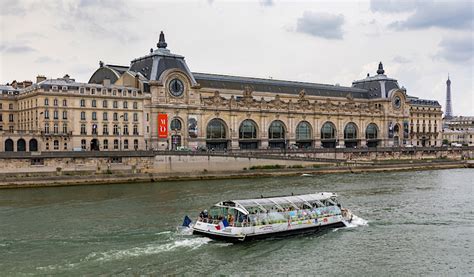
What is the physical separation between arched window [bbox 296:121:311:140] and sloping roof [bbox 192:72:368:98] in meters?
7.92

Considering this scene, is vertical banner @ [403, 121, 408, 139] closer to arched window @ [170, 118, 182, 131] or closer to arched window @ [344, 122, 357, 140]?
arched window @ [344, 122, 357, 140]

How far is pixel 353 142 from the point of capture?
12725 centimetres

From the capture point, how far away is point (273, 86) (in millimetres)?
119812

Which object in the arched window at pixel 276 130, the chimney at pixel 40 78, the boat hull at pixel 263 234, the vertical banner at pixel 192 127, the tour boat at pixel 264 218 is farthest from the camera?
the arched window at pixel 276 130

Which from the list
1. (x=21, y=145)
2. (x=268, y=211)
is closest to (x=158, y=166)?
(x=21, y=145)

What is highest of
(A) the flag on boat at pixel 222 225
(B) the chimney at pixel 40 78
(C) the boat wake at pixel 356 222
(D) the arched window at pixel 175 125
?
(B) the chimney at pixel 40 78

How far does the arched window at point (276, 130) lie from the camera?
111312 mm

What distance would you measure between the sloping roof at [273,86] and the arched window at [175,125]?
1164cm

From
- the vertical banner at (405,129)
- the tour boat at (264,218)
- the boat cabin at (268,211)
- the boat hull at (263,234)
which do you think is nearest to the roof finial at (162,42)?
the vertical banner at (405,129)

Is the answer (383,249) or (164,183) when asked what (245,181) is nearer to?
(164,183)

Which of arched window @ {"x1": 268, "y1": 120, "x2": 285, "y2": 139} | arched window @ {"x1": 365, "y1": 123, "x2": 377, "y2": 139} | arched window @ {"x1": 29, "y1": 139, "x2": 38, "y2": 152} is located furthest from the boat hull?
arched window @ {"x1": 365, "y1": 123, "x2": 377, "y2": 139}

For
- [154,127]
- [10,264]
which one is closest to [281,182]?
[154,127]

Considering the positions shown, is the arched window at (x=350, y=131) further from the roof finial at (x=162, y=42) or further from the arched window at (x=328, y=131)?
the roof finial at (x=162, y=42)

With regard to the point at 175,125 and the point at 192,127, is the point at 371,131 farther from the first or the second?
the point at 175,125
